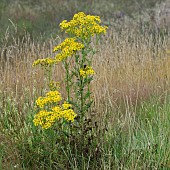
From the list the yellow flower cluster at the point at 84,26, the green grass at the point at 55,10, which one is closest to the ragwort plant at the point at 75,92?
the yellow flower cluster at the point at 84,26

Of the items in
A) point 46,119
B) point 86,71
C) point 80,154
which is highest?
point 86,71

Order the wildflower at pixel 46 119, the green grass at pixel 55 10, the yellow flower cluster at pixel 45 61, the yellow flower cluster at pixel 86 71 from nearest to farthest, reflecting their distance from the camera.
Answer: the wildflower at pixel 46 119 < the yellow flower cluster at pixel 86 71 < the yellow flower cluster at pixel 45 61 < the green grass at pixel 55 10

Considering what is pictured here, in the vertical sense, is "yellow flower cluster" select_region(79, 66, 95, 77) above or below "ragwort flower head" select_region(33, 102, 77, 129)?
above

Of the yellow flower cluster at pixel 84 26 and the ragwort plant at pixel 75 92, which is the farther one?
the yellow flower cluster at pixel 84 26

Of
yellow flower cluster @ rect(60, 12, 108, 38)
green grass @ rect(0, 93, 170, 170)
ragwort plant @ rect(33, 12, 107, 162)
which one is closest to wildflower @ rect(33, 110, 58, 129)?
ragwort plant @ rect(33, 12, 107, 162)

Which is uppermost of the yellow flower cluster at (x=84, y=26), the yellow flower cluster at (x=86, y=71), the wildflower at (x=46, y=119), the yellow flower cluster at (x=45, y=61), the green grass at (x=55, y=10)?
the green grass at (x=55, y=10)

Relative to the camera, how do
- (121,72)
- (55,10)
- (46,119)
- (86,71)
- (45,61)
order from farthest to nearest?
1. (55,10)
2. (121,72)
3. (45,61)
4. (86,71)
5. (46,119)

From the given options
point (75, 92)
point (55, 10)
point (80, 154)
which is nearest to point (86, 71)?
point (75, 92)

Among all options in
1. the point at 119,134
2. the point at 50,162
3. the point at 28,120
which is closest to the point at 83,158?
the point at 50,162

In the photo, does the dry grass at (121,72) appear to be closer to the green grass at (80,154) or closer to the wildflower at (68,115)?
the green grass at (80,154)

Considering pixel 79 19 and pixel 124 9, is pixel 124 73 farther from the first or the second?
pixel 124 9

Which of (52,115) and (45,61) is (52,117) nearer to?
(52,115)

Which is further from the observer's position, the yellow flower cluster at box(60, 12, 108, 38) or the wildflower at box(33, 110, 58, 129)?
the yellow flower cluster at box(60, 12, 108, 38)

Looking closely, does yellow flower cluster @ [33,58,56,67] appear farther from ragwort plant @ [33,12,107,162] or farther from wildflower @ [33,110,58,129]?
wildflower @ [33,110,58,129]
